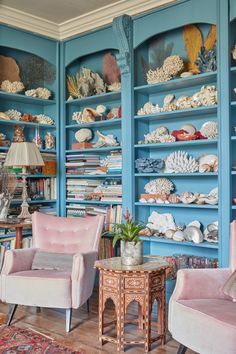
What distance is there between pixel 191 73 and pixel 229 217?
53.0 inches

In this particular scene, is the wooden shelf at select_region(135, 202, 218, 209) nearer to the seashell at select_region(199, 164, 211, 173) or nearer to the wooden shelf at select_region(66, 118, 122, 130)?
the seashell at select_region(199, 164, 211, 173)

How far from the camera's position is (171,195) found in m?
4.07

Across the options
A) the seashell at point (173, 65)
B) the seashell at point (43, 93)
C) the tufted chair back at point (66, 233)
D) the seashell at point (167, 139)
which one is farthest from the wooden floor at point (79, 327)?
the seashell at point (43, 93)

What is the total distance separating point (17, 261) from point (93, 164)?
158 cm

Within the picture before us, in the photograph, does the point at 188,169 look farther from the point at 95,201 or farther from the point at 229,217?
the point at 95,201

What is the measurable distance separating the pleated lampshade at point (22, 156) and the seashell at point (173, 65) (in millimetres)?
1499

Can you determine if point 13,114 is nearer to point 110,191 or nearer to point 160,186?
point 110,191

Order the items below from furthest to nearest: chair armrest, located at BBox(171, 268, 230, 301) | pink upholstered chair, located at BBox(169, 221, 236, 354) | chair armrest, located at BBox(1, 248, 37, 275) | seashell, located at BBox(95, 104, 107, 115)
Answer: seashell, located at BBox(95, 104, 107, 115) → chair armrest, located at BBox(1, 248, 37, 275) → chair armrest, located at BBox(171, 268, 230, 301) → pink upholstered chair, located at BBox(169, 221, 236, 354)

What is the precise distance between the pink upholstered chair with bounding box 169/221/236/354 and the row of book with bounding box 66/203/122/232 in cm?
172

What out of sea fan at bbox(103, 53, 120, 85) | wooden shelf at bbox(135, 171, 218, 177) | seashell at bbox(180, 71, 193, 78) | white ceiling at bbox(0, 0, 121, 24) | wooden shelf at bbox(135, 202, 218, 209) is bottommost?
wooden shelf at bbox(135, 202, 218, 209)

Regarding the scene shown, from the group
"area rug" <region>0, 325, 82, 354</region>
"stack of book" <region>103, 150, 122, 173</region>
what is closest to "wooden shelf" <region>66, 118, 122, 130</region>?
"stack of book" <region>103, 150, 122, 173</region>

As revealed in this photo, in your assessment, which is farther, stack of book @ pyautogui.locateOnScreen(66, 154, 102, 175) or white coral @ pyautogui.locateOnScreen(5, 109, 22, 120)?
stack of book @ pyautogui.locateOnScreen(66, 154, 102, 175)

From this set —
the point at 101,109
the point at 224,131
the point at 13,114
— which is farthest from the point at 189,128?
the point at 13,114

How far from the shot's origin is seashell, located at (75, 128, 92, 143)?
192 inches
